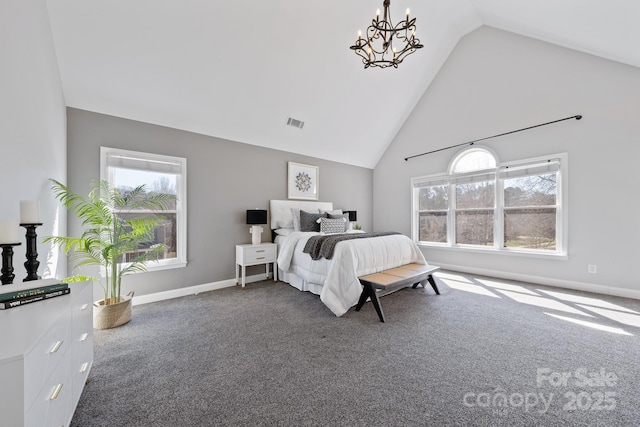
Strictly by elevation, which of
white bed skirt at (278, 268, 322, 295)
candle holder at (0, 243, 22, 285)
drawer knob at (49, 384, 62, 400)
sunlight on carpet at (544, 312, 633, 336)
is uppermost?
candle holder at (0, 243, 22, 285)

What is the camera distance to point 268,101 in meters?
3.80

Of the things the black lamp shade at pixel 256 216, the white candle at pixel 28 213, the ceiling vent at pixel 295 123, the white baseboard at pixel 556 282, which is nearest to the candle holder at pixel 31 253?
the white candle at pixel 28 213

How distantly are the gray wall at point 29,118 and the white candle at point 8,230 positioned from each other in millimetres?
191

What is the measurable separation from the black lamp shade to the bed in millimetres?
423

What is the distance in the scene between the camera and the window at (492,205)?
152 inches

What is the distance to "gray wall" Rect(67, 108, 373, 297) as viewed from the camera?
9.62 feet

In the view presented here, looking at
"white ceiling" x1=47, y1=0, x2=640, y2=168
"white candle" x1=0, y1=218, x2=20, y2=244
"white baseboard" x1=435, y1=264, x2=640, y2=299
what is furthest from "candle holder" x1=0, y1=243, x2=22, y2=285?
"white baseboard" x1=435, y1=264, x2=640, y2=299

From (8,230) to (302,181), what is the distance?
13.3ft

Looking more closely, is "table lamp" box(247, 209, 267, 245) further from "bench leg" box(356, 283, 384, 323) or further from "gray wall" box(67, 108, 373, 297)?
"bench leg" box(356, 283, 384, 323)

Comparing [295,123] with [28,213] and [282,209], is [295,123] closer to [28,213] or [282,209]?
[282,209]

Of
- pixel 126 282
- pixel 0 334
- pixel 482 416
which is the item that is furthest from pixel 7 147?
pixel 482 416

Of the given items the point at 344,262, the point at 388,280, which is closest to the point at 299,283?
the point at 344,262

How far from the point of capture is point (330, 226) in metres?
4.24

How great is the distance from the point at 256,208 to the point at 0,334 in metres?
3.57
